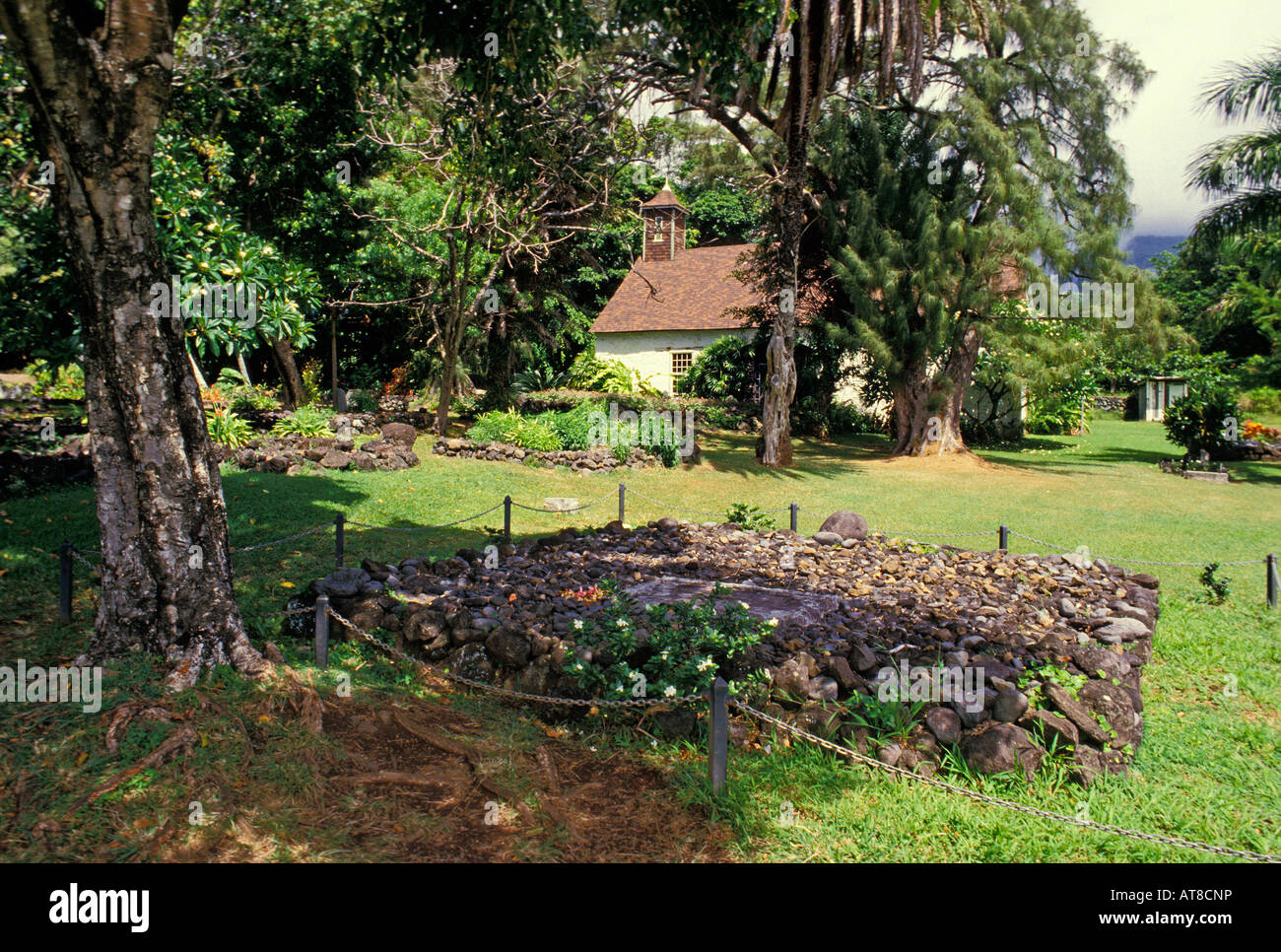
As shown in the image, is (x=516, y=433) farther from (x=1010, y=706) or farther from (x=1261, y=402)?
(x=1261, y=402)

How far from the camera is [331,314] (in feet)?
78.3

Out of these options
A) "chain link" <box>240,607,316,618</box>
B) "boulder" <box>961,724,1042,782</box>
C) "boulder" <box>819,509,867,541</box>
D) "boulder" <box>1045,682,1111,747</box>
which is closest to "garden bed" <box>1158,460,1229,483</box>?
"boulder" <box>819,509,867,541</box>

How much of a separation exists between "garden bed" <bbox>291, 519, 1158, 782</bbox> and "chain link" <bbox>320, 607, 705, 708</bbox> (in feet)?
0.45

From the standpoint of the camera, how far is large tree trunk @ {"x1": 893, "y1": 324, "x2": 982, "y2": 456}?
76.0 feet

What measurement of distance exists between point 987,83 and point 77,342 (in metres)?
20.2

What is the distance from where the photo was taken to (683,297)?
33906 mm

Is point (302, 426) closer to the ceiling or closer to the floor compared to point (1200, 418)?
closer to the floor

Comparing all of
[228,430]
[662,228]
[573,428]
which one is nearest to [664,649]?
[228,430]

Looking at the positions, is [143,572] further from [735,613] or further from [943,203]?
[943,203]

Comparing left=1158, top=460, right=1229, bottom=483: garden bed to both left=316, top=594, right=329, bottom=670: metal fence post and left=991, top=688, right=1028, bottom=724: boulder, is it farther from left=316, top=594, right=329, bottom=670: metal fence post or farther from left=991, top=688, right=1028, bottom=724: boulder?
left=316, top=594, right=329, bottom=670: metal fence post

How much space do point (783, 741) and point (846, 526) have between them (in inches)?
247

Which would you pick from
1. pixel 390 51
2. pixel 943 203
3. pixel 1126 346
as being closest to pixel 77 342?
pixel 390 51

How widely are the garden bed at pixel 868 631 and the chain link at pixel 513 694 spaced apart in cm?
14

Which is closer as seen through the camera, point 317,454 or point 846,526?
point 846,526
